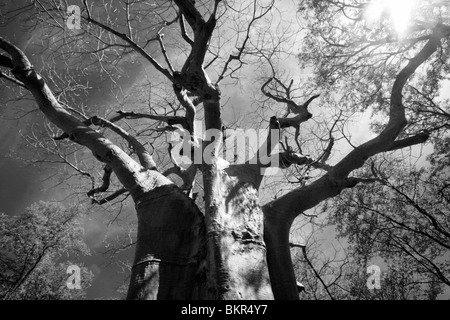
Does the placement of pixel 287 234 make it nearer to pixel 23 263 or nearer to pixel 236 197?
pixel 236 197

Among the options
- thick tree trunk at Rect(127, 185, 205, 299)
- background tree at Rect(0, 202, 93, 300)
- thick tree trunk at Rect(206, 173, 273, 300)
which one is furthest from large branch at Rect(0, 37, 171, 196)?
background tree at Rect(0, 202, 93, 300)

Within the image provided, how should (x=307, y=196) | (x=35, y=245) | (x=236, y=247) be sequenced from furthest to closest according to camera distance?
(x=35, y=245) → (x=307, y=196) → (x=236, y=247)

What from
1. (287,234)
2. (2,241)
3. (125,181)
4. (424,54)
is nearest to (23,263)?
(2,241)

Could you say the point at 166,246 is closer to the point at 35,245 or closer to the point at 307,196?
the point at 307,196

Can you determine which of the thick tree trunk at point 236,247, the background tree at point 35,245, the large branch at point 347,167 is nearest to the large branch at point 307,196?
the large branch at point 347,167

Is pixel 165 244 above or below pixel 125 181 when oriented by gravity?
below

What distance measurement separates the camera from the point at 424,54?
4.27m

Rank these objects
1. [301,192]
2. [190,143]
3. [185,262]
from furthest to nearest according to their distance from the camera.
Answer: [190,143]
[301,192]
[185,262]

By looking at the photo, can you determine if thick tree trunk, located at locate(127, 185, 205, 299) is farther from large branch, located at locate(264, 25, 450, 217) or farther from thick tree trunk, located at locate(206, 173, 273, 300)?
large branch, located at locate(264, 25, 450, 217)

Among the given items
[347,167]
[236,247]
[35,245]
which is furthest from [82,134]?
[35,245]

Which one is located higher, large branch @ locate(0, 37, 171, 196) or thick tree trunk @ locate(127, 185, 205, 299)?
large branch @ locate(0, 37, 171, 196)

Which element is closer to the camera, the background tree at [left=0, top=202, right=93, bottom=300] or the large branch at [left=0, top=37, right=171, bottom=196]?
the large branch at [left=0, top=37, right=171, bottom=196]

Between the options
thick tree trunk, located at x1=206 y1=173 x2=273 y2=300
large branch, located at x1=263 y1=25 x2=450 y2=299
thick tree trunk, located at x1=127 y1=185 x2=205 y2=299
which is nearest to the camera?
thick tree trunk, located at x1=206 y1=173 x2=273 y2=300

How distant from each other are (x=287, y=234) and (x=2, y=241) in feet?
46.7
